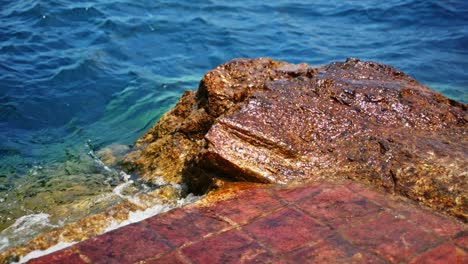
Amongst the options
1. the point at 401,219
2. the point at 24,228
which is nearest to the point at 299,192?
the point at 401,219

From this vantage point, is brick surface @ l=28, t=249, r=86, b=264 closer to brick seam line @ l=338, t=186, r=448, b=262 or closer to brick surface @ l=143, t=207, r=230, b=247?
brick surface @ l=143, t=207, r=230, b=247

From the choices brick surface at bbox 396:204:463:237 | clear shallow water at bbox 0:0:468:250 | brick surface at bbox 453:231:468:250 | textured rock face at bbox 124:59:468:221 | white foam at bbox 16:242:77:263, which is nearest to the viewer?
brick surface at bbox 453:231:468:250

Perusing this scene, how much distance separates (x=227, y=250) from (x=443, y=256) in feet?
3.25

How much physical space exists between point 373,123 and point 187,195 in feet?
4.60

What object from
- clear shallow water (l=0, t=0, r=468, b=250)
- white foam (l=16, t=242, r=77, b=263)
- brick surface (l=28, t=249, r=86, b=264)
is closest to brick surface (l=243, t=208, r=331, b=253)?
brick surface (l=28, t=249, r=86, b=264)

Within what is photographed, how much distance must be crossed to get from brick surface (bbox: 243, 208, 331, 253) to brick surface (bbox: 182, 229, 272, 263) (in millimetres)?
66

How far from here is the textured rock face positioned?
9.58 feet

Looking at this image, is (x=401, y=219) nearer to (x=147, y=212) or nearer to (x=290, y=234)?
(x=290, y=234)

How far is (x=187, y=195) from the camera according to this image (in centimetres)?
341

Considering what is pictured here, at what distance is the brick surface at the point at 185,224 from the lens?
2354 millimetres

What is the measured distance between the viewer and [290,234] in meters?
2.36

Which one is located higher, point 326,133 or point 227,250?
point 326,133

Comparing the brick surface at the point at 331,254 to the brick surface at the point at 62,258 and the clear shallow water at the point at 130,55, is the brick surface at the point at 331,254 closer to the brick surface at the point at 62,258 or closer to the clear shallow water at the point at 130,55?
the brick surface at the point at 62,258

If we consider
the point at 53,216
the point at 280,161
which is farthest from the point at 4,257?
the point at 280,161
